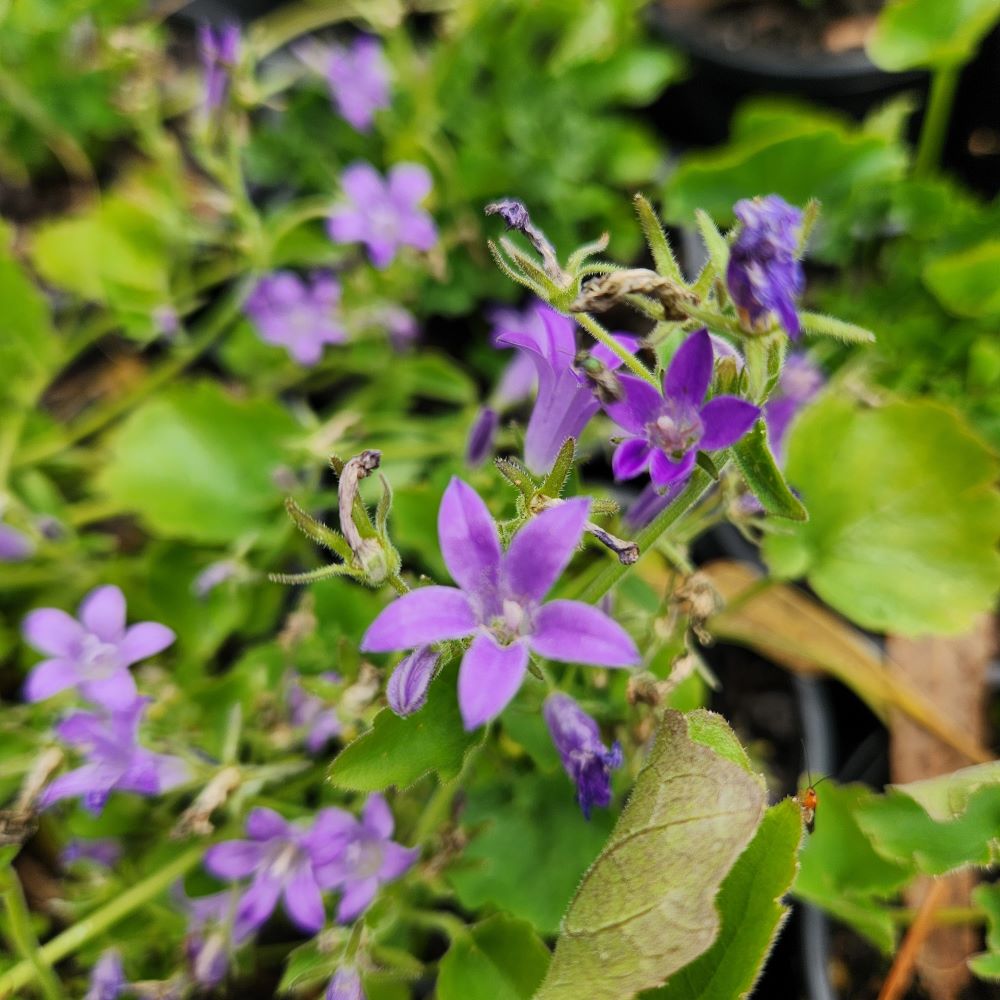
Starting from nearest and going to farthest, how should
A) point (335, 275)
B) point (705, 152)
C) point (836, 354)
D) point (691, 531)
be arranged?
point (691, 531) < point (836, 354) < point (335, 275) < point (705, 152)

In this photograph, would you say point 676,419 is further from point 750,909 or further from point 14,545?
point 14,545

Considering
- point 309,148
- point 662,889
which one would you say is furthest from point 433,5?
point 662,889

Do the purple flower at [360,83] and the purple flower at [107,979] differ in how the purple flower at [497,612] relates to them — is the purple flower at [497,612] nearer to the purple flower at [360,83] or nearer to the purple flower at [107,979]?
the purple flower at [107,979]

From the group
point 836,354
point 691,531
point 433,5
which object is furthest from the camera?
point 433,5

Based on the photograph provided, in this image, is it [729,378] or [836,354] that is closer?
[729,378]

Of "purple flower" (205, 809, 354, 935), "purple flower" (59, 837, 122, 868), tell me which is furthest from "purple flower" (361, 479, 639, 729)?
"purple flower" (59, 837, 122, 868)

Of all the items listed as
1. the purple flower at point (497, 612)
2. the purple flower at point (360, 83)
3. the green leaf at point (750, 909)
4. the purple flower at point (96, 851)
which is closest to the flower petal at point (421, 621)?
the purple flower at point (497, 612)

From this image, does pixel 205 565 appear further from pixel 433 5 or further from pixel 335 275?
pixel 433 5
